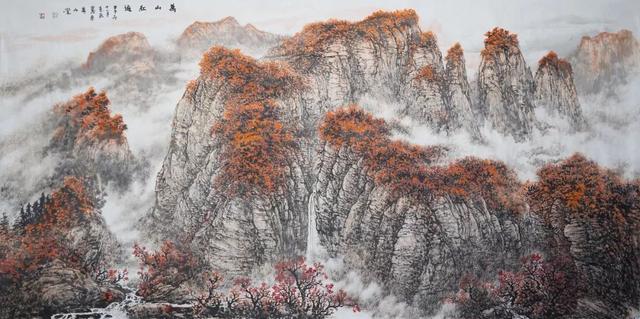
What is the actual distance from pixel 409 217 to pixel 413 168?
→ 58 centimetres

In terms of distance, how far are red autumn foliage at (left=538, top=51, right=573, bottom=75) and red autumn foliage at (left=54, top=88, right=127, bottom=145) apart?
5258mm

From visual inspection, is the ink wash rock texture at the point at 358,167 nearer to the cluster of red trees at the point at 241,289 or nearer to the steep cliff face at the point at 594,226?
the steep cliff face at the point at 594,226

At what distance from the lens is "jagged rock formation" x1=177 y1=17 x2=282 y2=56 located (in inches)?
271

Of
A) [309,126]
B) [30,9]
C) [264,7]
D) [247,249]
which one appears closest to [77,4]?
[30,9]

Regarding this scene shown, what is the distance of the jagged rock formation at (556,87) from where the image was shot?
22.9ft

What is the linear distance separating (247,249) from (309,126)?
1624 mm

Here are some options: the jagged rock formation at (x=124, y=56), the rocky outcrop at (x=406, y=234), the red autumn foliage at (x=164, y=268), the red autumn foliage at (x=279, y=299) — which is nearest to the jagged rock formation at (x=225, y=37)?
the jagged rock formation at (x=124, y=56)

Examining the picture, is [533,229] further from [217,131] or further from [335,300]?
[217,131]

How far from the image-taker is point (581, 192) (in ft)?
22.0

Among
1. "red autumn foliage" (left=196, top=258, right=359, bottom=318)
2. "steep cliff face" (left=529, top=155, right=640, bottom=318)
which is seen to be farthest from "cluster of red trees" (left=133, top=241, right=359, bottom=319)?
"steep cliff face" (left=529, top=155, right=640, bottom=318)

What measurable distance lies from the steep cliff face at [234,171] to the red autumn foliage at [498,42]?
243 centimetres

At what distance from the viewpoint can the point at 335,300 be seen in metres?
6.43

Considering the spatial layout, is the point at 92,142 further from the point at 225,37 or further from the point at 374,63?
the point at 374,63

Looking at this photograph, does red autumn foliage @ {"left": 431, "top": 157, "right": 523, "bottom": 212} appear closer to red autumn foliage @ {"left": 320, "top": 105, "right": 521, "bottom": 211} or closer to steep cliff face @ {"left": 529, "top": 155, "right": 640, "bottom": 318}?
red autumn foliage @ {"left": 320, "top": 105, "right": 521, "bottom": 211}
